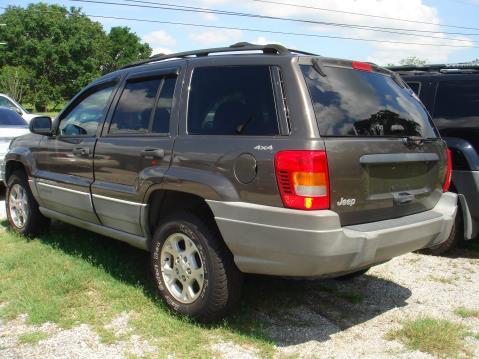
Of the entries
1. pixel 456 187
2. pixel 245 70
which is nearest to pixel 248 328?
pixel 245 70

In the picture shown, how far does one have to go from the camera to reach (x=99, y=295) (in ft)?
13.6

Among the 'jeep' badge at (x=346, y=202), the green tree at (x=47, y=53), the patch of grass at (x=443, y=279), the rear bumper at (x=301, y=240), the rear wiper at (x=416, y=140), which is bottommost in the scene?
the patch of grass at (x=443, y=279)

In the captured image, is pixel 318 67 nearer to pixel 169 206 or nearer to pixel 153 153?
pixel 153 153

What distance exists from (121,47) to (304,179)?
82.8 m

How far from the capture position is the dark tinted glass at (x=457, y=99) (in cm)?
531

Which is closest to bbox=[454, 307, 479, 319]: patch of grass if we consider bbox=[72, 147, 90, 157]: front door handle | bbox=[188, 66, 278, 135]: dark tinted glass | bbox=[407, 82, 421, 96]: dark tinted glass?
bbox=[188, 66, 278, 135]: dark tinted glass

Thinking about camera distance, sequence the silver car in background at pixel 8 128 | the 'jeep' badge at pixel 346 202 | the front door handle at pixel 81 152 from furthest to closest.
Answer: the silver car in background at pixel 8 128, the front door handle at pixel 81 152, the 'jeep' badge at pixel 346 202

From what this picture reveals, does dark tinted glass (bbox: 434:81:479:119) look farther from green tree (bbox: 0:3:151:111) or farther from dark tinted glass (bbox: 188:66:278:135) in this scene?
green tree (bbox: 0:3:151:111)

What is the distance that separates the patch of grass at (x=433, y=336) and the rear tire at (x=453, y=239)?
183cm

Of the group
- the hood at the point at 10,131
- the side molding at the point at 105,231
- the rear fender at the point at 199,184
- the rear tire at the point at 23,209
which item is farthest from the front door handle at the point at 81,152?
the hood at the point at 10,131

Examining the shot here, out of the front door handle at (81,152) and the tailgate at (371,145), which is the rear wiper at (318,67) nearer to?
the tailgate at (371,145)

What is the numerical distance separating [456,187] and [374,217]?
7.43 feet

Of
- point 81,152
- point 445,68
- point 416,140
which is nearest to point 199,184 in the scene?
point 416,140

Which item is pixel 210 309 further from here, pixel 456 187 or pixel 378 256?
pixel 456 187
